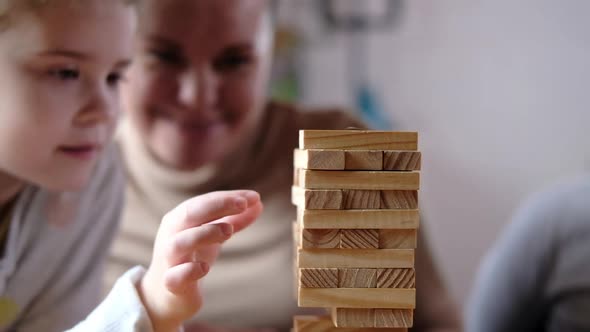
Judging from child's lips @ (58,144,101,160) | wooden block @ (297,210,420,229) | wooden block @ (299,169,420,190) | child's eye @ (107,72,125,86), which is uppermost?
child's eye @ (107,72,125,86)

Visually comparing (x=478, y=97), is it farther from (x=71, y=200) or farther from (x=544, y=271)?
(x=71, y=200)

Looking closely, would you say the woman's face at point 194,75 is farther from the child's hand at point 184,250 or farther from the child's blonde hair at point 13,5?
the child's hand at point 184,250

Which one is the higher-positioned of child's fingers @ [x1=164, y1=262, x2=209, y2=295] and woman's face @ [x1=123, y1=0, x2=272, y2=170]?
woman's face @ [x1=123, y1=0, x2=272, y2=170]

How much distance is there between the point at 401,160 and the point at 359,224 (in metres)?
0.06

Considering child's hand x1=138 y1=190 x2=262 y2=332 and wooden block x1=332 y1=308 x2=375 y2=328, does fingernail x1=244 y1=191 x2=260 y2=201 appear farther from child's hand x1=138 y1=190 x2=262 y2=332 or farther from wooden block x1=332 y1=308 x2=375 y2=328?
wooden block x1=332 y1=308 x2=375 y2=328

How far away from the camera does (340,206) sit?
520 millimetres

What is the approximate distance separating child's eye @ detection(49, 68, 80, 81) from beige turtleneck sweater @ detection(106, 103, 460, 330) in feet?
1.57

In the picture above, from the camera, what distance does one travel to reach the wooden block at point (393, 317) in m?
0.54

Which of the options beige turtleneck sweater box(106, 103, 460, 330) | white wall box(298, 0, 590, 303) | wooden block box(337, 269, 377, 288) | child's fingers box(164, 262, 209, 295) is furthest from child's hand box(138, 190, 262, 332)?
white wall box(298, 0, 590, 303)

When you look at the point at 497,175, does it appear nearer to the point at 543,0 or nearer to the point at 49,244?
the point at 543,0

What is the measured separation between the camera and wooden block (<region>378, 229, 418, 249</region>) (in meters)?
0.53

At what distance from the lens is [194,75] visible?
91 cm

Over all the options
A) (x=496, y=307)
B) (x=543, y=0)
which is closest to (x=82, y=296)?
(x=496, y=307)

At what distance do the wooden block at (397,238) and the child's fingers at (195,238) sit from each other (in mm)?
131
